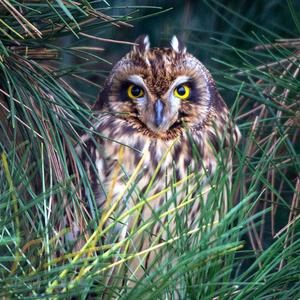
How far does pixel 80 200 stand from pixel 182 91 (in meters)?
0.87

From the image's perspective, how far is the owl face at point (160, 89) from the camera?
248 cm

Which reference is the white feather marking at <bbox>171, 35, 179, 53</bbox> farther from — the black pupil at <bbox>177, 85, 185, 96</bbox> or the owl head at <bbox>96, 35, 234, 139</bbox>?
the black pupil at <bbox>177, 85, 185, 96</bbox>

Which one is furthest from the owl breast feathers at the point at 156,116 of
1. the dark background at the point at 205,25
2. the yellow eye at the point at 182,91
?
the dark background at the point at 205,25

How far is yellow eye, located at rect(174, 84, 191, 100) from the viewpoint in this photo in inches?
100

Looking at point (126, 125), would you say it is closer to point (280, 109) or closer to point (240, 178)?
point (280, 109)

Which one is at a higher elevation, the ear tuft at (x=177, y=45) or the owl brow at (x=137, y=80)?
the ear tuft at (x=177, y=45)

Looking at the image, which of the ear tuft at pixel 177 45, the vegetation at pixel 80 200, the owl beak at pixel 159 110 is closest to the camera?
the vegetation at pixel 80 200

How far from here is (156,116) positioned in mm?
2469

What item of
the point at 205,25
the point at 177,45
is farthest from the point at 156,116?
the point at 205,25

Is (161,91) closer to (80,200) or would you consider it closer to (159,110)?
(159,110)

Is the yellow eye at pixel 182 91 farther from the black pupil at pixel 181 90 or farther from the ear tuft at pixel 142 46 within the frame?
the ear tuft at pixel 142 46

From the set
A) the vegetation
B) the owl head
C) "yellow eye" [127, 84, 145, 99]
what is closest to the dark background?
the vegetation

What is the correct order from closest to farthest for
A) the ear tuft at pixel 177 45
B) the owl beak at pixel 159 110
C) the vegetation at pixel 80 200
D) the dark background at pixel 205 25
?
the vegetation at pixel 80 200 → the owl beak at pixel 159 110 → the ear tuft at pixel 177 45 → the dark background at pixel 205 25

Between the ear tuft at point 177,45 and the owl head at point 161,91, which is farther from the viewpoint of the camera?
the ear tuft at point 177,45
